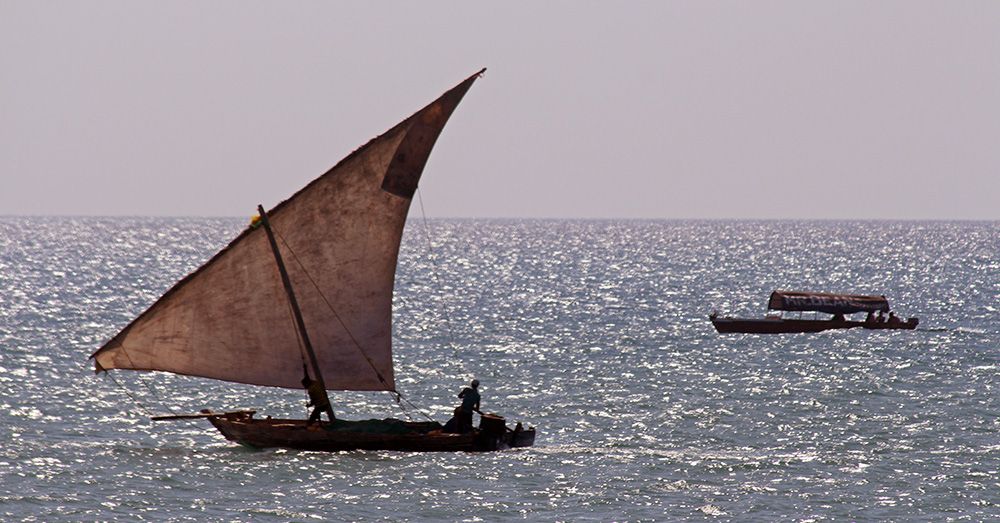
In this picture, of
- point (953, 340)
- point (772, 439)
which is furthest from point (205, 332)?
point (953, 340)

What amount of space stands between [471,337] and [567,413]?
3245 cm

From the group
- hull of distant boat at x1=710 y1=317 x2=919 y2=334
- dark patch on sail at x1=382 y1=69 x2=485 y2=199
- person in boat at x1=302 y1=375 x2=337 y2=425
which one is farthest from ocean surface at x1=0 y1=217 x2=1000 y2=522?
dark patch on sail at x1=382 y1=69 x2=485 y2=199

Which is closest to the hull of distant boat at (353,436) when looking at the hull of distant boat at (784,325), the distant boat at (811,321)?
the distant boat at (811,321)

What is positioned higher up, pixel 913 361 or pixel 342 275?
pixel 342 275

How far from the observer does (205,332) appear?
39625mm

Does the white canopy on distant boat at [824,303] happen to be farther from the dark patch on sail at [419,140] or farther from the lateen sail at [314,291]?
the dark patch on sail at [419,140]

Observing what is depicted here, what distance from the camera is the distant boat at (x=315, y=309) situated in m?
39.2

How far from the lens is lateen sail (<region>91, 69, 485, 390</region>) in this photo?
3909cm

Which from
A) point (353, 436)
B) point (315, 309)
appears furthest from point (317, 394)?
point (315, 309)

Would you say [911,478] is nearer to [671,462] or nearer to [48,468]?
[671,462]

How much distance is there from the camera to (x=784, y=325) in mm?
87500

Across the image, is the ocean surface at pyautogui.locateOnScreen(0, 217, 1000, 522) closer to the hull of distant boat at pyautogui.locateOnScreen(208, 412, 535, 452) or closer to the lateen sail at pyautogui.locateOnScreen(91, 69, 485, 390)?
the hull of distant boat at pyautogui.locateOnScreen(208, 412, 535, 452)

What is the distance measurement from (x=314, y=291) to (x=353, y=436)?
12.9ft

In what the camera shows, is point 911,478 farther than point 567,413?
No
